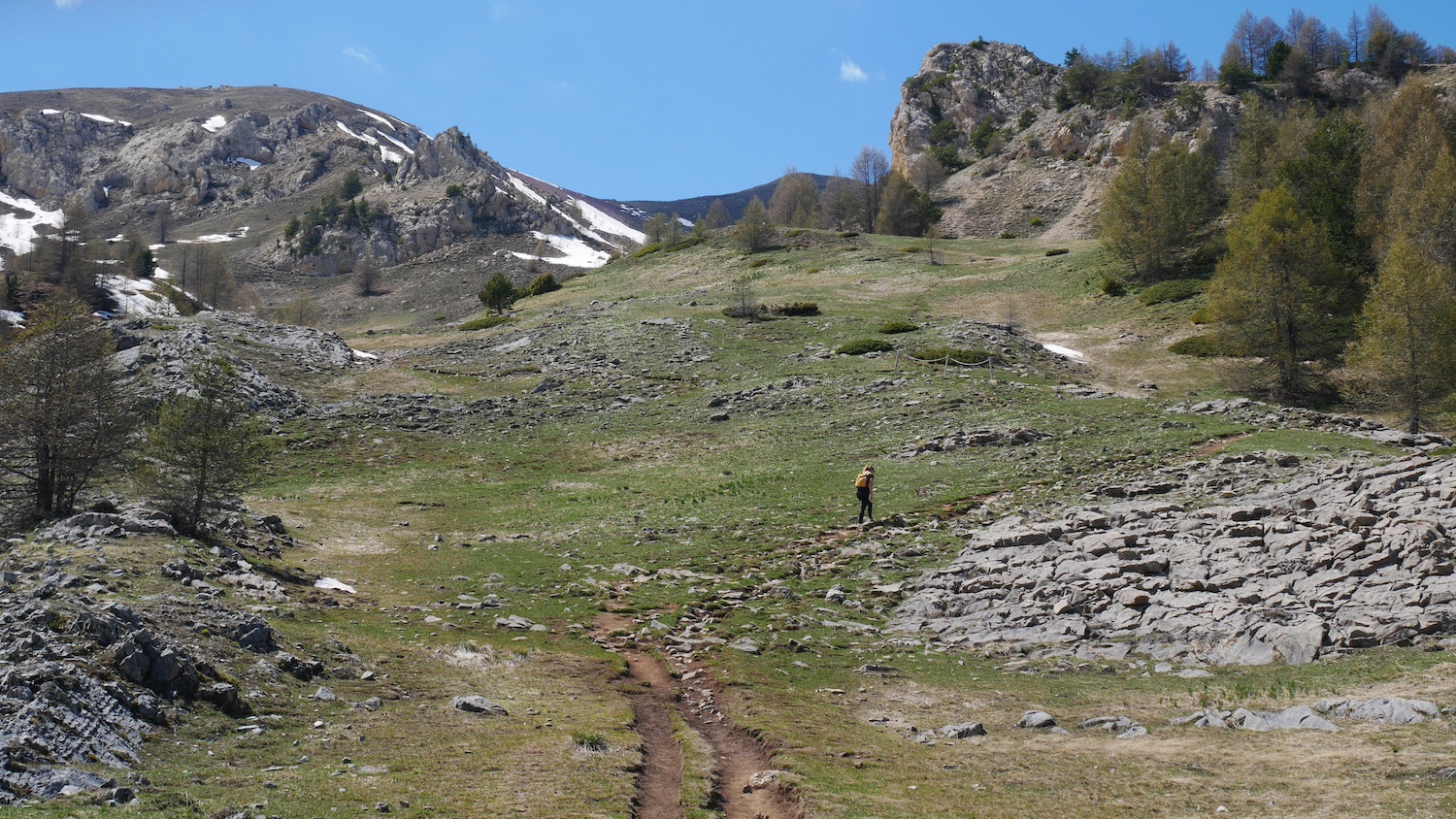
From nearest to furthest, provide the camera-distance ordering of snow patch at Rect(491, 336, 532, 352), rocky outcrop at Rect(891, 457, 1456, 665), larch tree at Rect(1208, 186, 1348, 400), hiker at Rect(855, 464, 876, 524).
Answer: rocky outcrop at Rect(891, 457, 1456, 665) → hiker at Rect(855, 464, 876, 524) → larch tree at Rect(1208, 186, 1348, 400) → snow patch at Rect(491, 336, 532, 352)

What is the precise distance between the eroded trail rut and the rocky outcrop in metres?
6.22

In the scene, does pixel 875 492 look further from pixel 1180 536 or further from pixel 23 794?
pixel 23 794

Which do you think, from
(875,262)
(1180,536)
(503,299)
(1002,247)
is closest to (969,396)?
(1180,536)

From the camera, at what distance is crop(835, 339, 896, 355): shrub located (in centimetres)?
5575

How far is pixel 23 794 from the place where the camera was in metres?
9.11

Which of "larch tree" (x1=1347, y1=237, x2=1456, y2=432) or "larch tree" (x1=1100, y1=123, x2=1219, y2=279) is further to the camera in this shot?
"larch tree" (x1=1100, y1=123, x2=1219, y2=279)

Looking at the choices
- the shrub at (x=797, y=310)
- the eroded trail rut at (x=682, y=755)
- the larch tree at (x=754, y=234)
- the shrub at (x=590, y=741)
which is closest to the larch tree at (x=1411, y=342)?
the eroded trail rut at (x=682, y=755)

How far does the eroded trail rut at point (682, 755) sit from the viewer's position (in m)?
11.9

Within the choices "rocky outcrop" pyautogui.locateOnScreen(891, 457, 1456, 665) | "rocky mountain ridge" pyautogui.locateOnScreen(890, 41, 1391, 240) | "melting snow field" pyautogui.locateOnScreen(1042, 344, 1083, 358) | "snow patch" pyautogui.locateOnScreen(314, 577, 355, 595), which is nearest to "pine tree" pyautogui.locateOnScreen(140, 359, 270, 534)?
"snow patch" pyautogui.locateOnScreen(314, 577, 355, 595)

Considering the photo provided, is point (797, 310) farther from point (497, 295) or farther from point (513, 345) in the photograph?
point (497, 295)

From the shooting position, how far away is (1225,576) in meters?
18.3

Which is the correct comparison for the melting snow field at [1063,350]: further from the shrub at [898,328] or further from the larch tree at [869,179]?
the larch tree at [869,179]

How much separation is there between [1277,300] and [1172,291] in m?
19.1

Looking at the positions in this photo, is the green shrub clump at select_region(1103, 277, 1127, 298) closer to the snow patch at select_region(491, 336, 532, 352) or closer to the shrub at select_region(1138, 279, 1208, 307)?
the shrub at select_region(1138, 279, 1208, 307)
